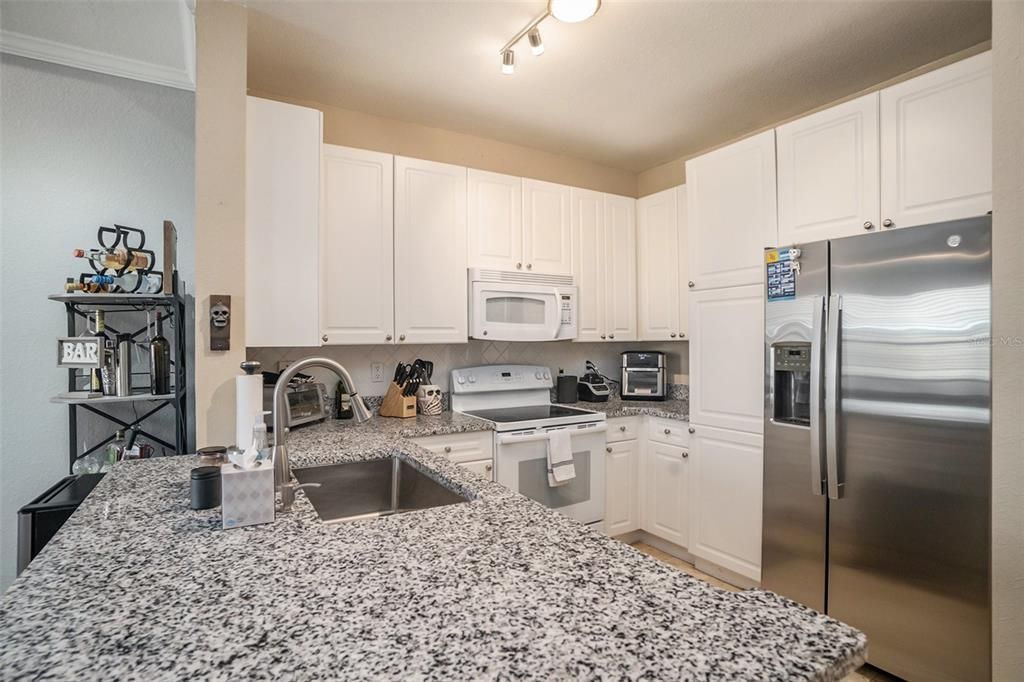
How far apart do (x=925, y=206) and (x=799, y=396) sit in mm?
862

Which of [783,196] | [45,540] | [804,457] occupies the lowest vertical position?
[45,540]

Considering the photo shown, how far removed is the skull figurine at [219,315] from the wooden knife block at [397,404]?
1.06m

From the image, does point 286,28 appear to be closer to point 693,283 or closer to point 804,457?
point 693,283

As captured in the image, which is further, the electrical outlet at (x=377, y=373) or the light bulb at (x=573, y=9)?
the electrical outlet at (x=377, y=373)

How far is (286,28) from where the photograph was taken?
2148 mm

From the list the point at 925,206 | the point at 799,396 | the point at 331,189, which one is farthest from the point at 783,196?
the point at 331,189

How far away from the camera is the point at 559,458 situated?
2791mm

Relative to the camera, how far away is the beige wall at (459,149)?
2951 mm

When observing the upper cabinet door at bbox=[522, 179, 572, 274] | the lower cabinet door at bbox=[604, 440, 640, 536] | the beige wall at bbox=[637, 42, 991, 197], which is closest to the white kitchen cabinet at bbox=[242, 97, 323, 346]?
the upper cabinet door at bbox=[522, 179, 572, 274]

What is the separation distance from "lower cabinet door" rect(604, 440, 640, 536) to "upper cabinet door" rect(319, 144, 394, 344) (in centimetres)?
153

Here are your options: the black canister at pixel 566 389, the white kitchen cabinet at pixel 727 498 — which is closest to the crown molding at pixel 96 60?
the black canister at pixel 566 389

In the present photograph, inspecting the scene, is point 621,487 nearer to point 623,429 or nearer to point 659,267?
point 623,429

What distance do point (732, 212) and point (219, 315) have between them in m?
2.42

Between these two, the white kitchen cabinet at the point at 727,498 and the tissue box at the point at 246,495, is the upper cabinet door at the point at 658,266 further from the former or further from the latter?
the tissue box at the point at 246,495
